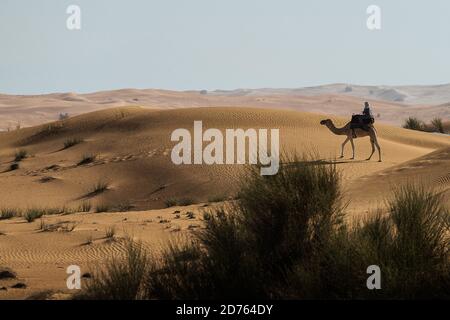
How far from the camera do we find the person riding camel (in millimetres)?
22484

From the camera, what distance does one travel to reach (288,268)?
7.92m

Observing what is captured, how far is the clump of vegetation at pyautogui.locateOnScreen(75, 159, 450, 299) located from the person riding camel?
13.7 metres

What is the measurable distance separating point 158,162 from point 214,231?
17.7 m

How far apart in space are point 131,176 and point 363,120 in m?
7.71

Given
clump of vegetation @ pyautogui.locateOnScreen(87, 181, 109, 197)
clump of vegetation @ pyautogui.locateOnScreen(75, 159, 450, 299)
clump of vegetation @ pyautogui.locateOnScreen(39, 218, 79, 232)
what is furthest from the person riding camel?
clump of vegetation @ pyautogui.locateOnScreen(75, 159, 450, 299)

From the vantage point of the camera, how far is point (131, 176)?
24891 mm

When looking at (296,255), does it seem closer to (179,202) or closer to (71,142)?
(179,202)

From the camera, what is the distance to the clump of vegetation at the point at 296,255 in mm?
7371

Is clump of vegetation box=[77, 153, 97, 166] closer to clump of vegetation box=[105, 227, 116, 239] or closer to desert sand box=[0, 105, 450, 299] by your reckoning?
desert sand box=[0, 105, 450, 299]

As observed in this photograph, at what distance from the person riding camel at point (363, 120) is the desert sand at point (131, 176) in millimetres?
1283

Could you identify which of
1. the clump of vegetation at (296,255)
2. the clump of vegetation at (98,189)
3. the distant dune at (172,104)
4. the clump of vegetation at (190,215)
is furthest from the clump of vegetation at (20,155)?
the distant dune at (172,104)
